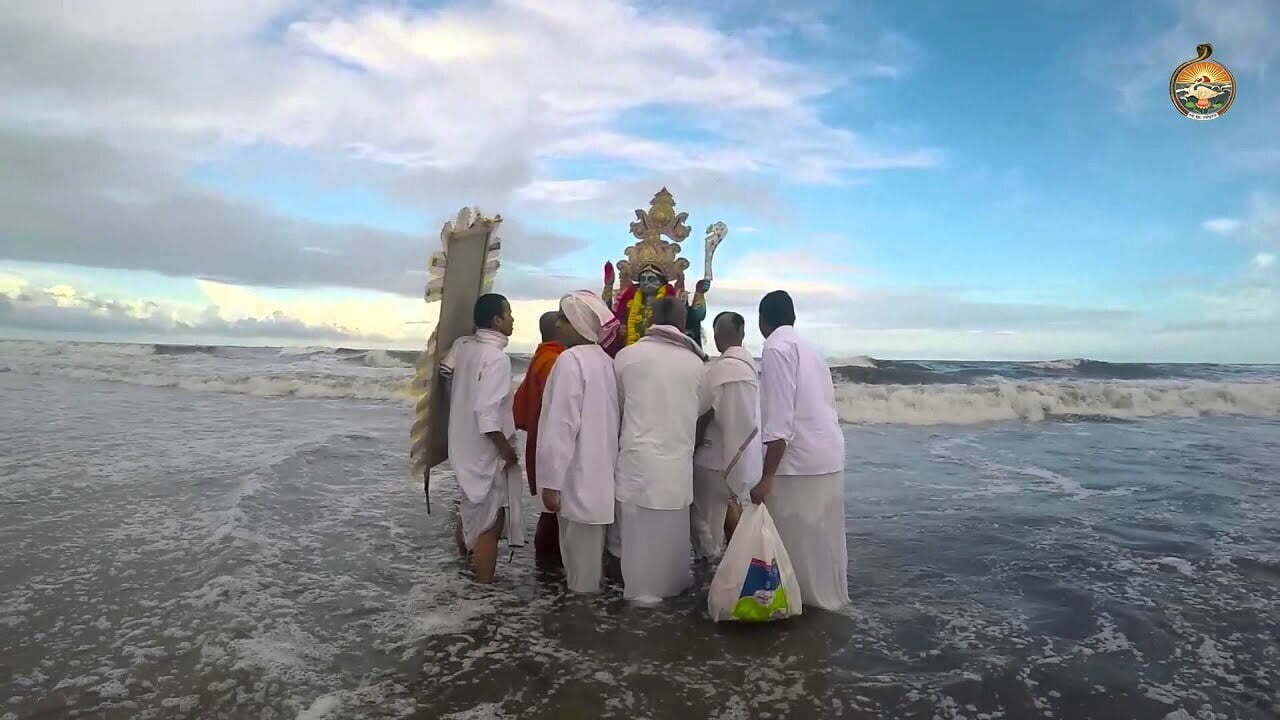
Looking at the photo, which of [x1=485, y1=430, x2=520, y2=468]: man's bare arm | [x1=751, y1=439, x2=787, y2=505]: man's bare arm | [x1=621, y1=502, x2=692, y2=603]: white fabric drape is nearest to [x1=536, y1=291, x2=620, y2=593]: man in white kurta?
[x1=621, y1=502, x2=692, y2=603]: white fabric drape

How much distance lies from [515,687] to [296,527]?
392 centimetres

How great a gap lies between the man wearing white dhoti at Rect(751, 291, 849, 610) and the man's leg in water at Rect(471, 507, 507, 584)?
6.08ft

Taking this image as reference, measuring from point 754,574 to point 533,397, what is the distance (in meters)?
1.91

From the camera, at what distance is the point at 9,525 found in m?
6.57

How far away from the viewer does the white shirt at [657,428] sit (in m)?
4.77

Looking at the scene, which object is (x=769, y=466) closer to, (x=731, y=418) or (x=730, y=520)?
(x=731, y=418)

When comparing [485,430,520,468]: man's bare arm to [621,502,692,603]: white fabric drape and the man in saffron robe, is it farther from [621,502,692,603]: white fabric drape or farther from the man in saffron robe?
[621,502,692,603]: white fabric drape

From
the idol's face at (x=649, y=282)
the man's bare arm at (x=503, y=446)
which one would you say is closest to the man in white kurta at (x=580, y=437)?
the man's bare arm at (x=503, y=446)

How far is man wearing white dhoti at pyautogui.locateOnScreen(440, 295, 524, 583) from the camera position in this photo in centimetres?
498

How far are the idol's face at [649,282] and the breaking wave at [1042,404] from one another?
11.0 m

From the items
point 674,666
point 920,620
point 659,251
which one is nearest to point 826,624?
point 920,620

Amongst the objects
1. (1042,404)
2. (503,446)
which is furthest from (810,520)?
(1042,404)

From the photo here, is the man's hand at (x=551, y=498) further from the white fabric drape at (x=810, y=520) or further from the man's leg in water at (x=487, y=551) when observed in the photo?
the white fabric drape at (x=810, y=520)

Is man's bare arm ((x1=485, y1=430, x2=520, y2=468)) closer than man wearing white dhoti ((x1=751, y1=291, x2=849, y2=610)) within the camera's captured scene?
No
